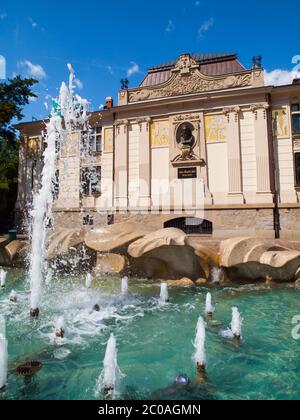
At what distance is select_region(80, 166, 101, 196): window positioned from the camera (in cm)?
2503

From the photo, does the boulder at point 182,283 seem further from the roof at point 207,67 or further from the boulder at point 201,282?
the roof at point 207,67

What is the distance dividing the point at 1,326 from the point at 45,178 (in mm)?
4243

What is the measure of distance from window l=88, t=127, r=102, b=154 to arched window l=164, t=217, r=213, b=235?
913 cm

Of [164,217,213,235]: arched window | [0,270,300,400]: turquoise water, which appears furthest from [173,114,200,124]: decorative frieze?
[0,270,300,400]: turquoise water

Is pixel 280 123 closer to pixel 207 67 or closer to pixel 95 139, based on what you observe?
pixel 207 67

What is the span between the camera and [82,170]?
87.1 ft

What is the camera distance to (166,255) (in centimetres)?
1227

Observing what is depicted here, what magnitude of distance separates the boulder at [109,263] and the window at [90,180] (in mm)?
10213

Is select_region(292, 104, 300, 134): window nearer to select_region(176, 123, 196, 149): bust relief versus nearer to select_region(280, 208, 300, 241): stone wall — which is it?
select_region(280, 208, 300, 241): stone wall

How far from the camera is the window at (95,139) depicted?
25.5m

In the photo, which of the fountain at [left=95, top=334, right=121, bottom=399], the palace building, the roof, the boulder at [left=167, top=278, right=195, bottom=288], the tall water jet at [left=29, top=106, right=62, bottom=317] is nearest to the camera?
the fountain at [left=95, top=334, right=121, bottom=399]
